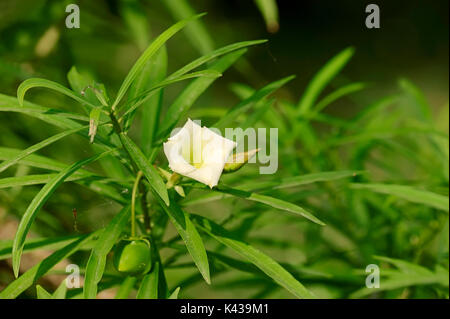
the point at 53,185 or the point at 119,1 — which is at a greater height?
the point at 119,1

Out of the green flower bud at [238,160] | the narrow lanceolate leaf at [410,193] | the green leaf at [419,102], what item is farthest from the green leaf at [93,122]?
the green leaf at [419,102]

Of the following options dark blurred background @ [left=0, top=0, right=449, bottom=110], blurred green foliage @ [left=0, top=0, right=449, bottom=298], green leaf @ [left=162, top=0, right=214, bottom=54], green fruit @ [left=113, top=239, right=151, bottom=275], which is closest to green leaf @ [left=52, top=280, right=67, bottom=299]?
blurred green foliage @ [left=0, top=0, right=449, bottom=298]

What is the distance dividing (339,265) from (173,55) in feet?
3.19

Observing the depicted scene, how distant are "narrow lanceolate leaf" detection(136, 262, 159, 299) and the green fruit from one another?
33 millimetres

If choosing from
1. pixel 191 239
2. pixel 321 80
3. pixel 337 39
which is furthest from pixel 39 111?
pixel 337 39

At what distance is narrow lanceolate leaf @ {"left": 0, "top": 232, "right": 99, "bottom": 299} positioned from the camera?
604 millimetres

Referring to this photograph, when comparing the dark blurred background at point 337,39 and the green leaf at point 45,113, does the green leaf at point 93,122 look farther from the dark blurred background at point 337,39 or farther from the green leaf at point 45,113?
the dark blurred background at point 337,39

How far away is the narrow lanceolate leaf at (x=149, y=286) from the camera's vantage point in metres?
0.61

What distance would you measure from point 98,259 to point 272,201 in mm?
187

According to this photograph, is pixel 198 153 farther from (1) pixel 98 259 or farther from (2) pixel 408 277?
(2) pixel 408 277

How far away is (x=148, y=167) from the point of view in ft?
1.82

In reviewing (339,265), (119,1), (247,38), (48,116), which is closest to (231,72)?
(247,38)

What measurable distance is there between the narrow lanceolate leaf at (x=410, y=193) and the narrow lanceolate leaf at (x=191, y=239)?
11.6 inches

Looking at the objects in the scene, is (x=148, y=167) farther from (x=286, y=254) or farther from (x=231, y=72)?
(x=231, y=72)
